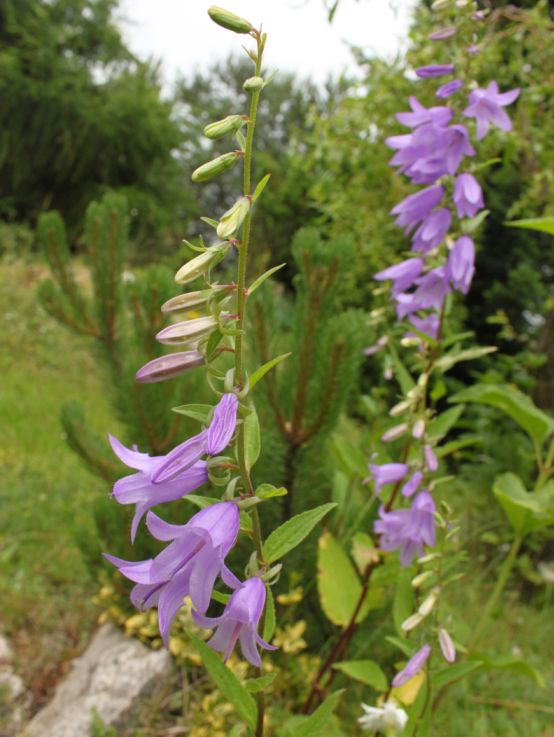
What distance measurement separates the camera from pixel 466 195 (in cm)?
138

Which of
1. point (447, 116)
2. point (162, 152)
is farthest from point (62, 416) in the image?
point (162, 152)

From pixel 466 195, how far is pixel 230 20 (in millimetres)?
793

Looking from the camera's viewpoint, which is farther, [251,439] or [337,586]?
[337,586]

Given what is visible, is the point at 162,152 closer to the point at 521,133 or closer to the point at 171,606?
the point at 521,133

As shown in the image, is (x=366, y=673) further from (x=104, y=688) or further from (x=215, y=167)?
(x=215, y=167)

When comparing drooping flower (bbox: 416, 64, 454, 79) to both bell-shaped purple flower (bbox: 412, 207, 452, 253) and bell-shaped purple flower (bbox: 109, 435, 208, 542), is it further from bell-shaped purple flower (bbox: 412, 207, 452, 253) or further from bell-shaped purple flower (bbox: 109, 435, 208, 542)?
bell-shaped purple flower (bbox: 109, 435, 208, 542)

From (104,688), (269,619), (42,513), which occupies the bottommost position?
(42,513)

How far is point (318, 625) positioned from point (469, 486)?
7.96 ft

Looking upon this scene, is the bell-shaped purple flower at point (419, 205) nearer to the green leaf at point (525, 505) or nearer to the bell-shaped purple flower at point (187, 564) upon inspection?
the green leaf at point (525, 505)

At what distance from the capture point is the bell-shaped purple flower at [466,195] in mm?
1378

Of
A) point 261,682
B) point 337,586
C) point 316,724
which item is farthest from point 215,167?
point 337,586

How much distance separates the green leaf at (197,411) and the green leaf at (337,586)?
100cm

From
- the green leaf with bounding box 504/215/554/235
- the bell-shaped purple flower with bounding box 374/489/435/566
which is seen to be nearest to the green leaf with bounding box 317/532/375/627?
the bell-shaped purple flower with bounding box 374/489/435/566

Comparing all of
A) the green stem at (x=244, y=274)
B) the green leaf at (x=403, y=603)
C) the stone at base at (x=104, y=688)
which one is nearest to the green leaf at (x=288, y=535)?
the green stem at (x=244, y=274)
